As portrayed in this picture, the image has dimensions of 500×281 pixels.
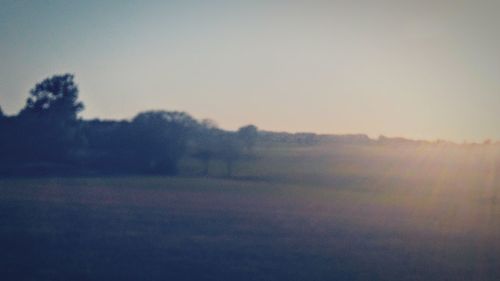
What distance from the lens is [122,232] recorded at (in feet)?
65.0

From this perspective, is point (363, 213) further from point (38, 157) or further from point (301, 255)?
point (38, 157)

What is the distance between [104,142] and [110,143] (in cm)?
122

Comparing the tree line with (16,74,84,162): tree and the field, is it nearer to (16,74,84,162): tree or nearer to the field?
(16,74,84,162): tree

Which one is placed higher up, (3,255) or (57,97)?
(57,97)

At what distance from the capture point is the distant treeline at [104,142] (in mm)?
65000

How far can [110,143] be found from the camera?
227 ft

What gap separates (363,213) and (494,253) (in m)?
11.9

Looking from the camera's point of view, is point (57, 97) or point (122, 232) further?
point (57, 97)

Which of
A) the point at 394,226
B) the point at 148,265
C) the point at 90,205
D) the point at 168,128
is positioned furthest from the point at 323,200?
the point at 168,128

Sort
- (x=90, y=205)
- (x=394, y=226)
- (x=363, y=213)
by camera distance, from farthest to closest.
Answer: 1. (x=363, y=213)
2. (x=90, y=205)
3. (x=394, y=226)

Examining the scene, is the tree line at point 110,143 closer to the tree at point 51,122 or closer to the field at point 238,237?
the tree at point 51,122

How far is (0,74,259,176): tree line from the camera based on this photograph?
213 ft

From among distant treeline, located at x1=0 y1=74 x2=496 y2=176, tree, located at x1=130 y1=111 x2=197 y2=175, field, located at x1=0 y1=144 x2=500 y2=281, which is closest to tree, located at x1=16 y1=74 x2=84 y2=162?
distant treeline, located at x1=0 y1=74 x2=496 y2=176

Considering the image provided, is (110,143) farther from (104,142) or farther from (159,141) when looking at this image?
(159,141)
